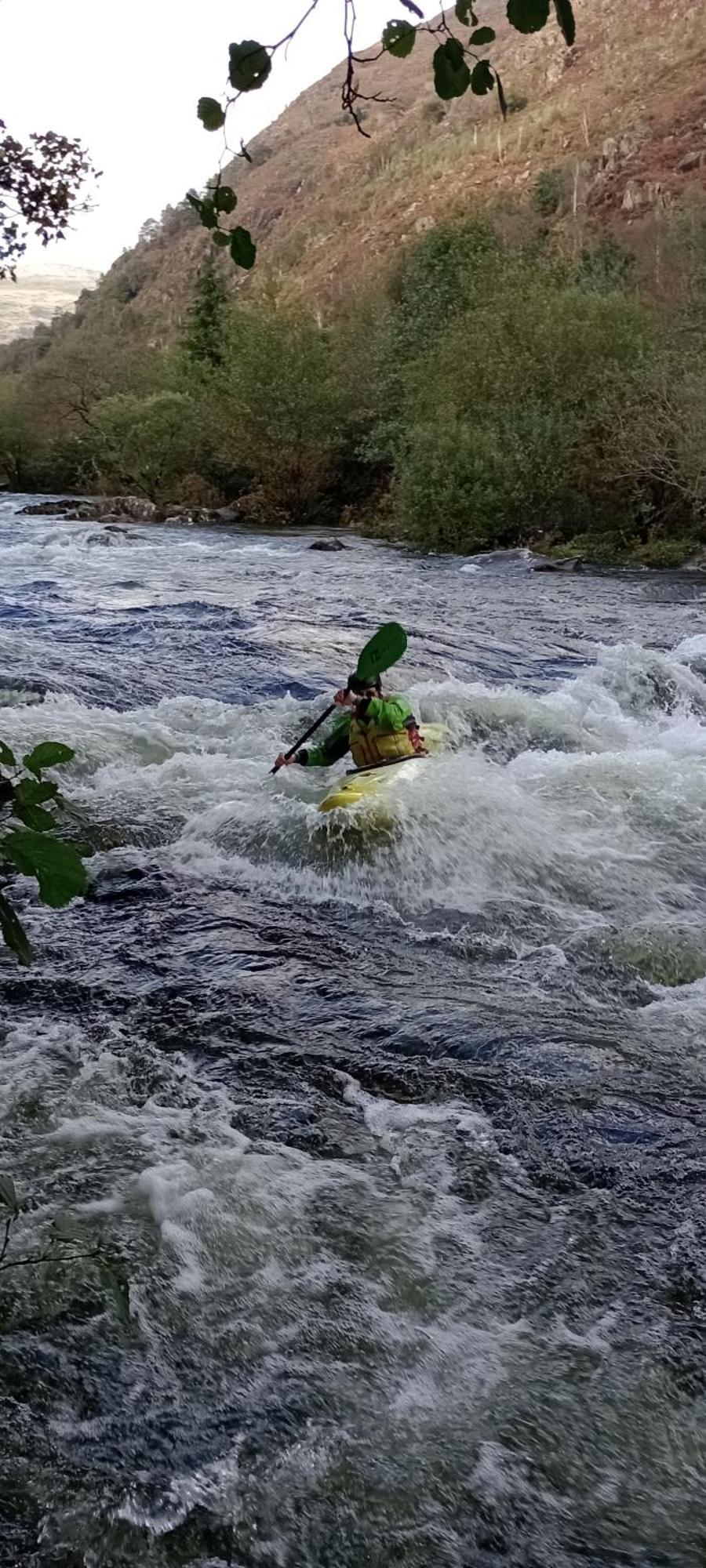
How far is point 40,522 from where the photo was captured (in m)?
23.2

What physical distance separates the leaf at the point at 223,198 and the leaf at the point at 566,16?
555 mm

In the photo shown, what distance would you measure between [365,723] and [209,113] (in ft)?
16.6

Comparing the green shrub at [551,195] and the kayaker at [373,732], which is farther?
the green shrub at [551,195]

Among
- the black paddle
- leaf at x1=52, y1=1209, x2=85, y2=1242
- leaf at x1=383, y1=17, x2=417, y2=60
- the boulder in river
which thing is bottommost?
the boulder in river

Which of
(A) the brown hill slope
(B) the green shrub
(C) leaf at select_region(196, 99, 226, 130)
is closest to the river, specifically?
(C) leaf at select_region(196, 99, 226, 130)

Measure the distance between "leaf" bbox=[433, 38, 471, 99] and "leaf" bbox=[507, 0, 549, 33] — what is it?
10cm

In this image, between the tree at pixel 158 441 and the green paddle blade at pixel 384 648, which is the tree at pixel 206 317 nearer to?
the tree at pixel 158 441

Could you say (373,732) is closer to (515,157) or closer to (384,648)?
(384,648)

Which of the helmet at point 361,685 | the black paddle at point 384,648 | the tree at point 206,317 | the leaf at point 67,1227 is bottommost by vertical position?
the leaf at point 67,1227

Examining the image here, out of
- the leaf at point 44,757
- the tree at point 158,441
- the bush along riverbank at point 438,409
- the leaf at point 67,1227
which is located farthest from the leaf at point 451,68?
the tree at point 158,441

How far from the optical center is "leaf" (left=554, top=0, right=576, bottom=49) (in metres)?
1.20

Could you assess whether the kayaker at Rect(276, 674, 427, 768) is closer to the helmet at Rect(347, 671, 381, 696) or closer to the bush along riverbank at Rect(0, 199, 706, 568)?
the helmet at Rect(347, 671, 381, 696)

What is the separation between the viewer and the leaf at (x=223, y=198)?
164 cm

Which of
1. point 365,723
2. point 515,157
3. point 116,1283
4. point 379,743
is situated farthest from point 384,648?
point 515,157
